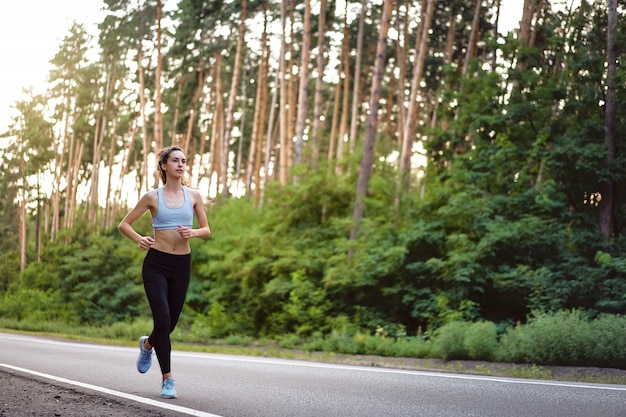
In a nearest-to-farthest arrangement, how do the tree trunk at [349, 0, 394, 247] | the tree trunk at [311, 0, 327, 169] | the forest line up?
the forest < the tree trunk at [349, 0, 394, 247] < the tree trunk at [311, 0, 327, 169]

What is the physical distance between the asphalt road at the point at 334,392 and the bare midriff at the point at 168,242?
1.30m

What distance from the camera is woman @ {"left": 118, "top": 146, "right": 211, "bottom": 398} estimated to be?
261 inches

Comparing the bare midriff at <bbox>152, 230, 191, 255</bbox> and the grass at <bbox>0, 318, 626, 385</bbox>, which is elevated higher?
the bare midriff at <bbox>152, 230, 191, 255</bbox>

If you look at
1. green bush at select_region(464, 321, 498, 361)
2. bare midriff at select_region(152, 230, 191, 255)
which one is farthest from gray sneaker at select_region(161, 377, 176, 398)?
green bush at select_region(464, 321, 498, 361)

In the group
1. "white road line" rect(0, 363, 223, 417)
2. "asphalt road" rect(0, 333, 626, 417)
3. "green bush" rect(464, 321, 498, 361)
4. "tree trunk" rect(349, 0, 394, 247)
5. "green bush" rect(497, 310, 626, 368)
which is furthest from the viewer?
"tree trunk" rect(349, 0, 394, 247)

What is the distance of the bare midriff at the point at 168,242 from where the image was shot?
6.72 meters

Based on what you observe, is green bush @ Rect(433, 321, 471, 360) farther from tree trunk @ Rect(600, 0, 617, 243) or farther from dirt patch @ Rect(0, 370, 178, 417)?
dirt patch @ Rect(0, 370, 178, 417)

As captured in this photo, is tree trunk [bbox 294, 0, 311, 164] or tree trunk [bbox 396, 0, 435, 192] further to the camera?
tree trunk [bbox 294, 0, 311, 164]

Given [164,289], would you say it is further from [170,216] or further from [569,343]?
[569,343]

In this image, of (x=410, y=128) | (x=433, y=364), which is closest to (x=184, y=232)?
(x=433, y=364)

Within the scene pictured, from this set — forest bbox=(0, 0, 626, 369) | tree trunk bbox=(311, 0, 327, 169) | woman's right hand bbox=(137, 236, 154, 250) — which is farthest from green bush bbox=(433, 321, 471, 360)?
tree trunk bbox=(311, 0, 327, 169)

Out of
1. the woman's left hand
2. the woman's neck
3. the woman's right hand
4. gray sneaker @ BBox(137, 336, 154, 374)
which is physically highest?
the woman's neck

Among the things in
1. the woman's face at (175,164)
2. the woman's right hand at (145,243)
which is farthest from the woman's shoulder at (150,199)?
the woman's right hand at (145,243)

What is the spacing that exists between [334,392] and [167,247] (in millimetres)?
2141
